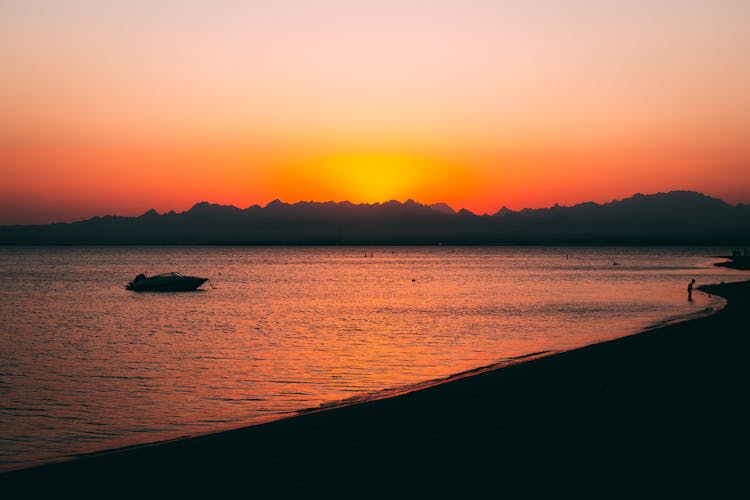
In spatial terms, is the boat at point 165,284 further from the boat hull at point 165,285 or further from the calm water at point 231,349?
the calm water at point 231,349

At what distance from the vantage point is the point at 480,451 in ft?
44.6

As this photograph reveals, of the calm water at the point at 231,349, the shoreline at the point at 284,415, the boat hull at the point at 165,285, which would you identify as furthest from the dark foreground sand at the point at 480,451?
the boat hull at the point at 165,285

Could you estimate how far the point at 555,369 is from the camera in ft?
82.5

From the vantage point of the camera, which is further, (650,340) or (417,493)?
(650,340)

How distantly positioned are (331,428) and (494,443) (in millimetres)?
4324

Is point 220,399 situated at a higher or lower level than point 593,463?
lower

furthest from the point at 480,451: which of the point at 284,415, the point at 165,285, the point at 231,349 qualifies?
the point at 165,285

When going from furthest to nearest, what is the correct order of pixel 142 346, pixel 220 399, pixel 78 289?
pixel 78 289, pixel 142 346, pixel 220 399

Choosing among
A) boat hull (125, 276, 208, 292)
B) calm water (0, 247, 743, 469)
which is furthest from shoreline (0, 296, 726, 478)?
boat hull (125, 276, 208, 292)

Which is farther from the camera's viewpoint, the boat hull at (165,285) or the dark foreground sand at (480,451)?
the boat hull at (165,285)

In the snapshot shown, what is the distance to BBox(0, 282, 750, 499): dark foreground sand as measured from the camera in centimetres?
1142

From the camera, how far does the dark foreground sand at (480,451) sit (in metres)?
Answer: 11.4

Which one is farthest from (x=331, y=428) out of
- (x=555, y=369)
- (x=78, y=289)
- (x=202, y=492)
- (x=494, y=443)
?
(x=78, y=289)

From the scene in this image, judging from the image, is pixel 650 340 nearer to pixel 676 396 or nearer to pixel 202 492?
pixel 676 396
